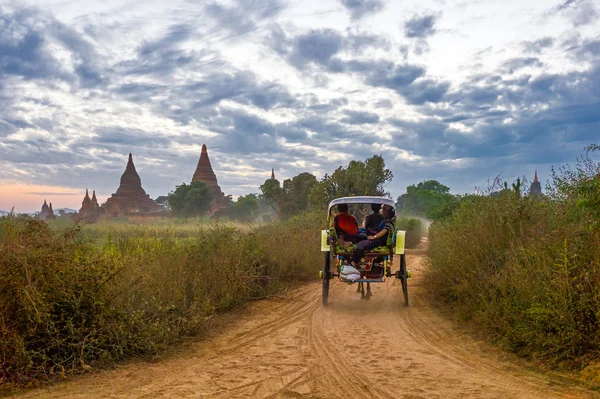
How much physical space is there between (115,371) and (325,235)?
5.58m

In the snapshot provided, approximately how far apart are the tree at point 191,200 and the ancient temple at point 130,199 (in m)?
4.27

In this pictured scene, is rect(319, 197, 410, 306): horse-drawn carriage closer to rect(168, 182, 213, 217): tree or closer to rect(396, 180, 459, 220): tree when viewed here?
rect(396, 180, 459, 220): tree

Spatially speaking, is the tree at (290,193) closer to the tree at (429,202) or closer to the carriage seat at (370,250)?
the tree at (429,202)

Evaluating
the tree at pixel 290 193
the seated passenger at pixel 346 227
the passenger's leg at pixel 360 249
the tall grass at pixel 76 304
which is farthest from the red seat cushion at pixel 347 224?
the tree at pixel 290 193

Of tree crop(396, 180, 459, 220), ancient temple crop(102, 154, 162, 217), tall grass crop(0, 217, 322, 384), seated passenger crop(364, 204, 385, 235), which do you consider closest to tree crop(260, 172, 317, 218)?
tree crop(396, 180, 459, 220)

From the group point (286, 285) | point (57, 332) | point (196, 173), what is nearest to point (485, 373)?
point (57, 332)

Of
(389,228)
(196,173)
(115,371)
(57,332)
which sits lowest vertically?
(115,371)

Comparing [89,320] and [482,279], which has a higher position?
[482,279]

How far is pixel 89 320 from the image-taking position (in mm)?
6078

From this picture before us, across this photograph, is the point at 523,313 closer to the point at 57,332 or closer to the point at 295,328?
the point at 295,328

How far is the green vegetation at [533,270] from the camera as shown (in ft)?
18.8

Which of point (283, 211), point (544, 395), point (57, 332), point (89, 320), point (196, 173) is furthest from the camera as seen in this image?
point (196, 173)

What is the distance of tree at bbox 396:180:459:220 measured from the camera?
23.4 m

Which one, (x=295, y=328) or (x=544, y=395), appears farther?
(x=295, y=328)
